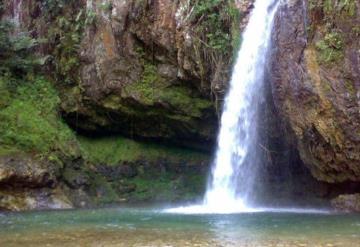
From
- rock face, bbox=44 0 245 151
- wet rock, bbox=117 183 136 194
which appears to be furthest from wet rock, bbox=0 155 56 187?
rock face, bbox=44 0 245 151

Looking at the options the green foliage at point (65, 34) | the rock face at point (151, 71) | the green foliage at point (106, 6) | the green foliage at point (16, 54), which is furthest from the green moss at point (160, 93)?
the green foliage at point (16, 54)

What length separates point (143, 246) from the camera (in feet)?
23.5

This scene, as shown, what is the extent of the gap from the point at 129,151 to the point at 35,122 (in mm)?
3252

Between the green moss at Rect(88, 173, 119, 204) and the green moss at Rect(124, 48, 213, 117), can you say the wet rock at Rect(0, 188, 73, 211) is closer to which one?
the green moss at Rect(88, 173, 119, 204)

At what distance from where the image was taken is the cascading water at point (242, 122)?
13406 millimetres

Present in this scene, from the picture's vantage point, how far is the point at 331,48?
11.4m

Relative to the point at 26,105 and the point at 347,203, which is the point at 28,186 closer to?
the point at 26,105

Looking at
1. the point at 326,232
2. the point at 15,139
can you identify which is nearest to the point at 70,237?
the point at 326,232

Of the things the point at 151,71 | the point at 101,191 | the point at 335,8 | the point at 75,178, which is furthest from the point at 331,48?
the point at 101,191

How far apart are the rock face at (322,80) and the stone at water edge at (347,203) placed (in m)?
0.38

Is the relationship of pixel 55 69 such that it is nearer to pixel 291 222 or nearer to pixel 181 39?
pixel 181 39

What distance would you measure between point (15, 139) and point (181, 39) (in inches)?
197

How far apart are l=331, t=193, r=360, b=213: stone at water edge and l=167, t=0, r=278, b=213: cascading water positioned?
2.03 meters

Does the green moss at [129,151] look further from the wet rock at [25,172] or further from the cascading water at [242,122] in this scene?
the cascading water at [242,122]
